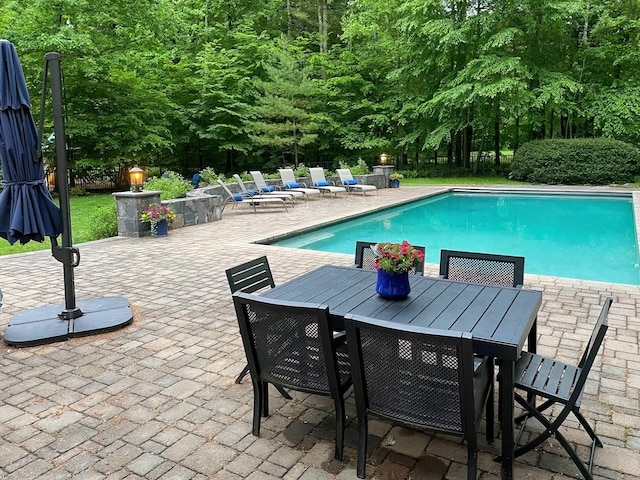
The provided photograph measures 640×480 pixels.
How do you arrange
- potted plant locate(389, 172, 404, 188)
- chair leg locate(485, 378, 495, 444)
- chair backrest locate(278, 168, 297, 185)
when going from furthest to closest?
potted plant locate(389, 172, 404, 188) < chair backrest locate(278, 168, 297, 185) < chair leg locate(485, 378, 495, 444)

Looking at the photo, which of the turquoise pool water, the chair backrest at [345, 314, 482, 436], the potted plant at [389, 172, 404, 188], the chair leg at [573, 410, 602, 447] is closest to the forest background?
the potted plant at [389, 172, 404, 188]

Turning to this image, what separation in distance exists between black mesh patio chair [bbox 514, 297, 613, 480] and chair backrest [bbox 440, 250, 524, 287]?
0.76 metres

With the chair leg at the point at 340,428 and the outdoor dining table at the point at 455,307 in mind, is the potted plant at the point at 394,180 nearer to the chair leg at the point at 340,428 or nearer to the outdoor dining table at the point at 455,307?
the outdoor dining table at the point at 455,307

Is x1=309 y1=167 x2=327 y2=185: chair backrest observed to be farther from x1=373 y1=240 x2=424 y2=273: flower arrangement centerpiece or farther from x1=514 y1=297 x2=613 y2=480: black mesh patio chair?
x1=514 y1=297 x2=613 y2=480: black mesh patio chair

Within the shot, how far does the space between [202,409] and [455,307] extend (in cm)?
150

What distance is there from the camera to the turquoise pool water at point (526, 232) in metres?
7.53

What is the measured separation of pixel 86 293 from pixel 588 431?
4598 mm

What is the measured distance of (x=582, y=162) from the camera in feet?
55.0

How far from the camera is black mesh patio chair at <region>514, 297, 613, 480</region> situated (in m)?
2.02

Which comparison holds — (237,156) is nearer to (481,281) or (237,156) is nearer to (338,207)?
(338,207)

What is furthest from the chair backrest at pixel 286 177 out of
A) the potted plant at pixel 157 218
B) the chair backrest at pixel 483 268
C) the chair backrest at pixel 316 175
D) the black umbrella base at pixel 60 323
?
the chair backrest at pixel 483 268

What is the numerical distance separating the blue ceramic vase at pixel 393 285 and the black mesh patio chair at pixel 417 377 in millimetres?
618

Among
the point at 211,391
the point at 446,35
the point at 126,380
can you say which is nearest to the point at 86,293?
the point at 126,380

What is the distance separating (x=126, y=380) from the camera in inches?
121
